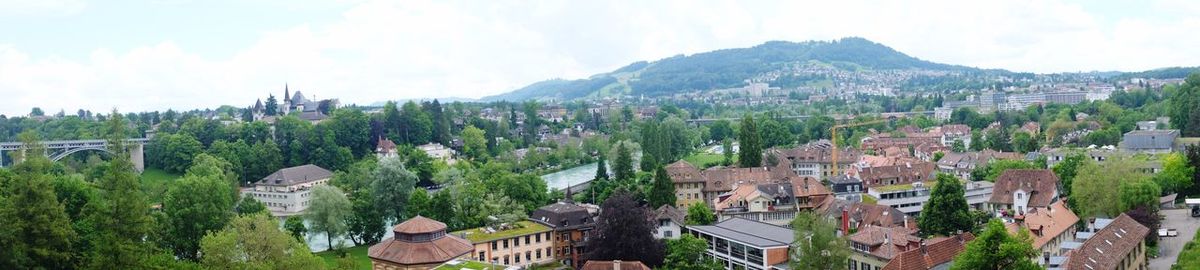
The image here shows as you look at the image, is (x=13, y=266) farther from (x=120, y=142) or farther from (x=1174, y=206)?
(x=1174, y=206)

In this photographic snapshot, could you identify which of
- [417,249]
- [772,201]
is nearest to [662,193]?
[772,201]

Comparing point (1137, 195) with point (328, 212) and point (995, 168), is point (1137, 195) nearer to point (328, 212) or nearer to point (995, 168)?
point (995, 168)

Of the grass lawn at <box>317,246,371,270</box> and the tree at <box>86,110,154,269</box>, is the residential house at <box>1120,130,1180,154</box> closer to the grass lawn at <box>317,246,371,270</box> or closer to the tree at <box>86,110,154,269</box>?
the grass lawn at <box>317,246,371,270</box>

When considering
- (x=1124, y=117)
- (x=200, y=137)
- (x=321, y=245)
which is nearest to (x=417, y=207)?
(x=321, y=245)

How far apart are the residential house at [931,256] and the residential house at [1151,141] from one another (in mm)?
35395

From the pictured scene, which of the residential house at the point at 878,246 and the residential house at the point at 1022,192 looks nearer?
the residential house at the point at 878,246

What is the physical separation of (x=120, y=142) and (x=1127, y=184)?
3280 centimetres

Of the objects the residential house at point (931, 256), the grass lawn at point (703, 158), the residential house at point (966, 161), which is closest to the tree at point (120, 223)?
the residential house at point (931, 256)

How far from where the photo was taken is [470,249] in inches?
1249

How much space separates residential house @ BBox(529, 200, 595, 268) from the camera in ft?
126

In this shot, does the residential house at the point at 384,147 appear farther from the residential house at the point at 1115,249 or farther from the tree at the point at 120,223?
the residential house at the point at 1115,249

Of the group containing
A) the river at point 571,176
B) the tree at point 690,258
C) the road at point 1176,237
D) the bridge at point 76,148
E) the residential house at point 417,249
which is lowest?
the river at point 571,176

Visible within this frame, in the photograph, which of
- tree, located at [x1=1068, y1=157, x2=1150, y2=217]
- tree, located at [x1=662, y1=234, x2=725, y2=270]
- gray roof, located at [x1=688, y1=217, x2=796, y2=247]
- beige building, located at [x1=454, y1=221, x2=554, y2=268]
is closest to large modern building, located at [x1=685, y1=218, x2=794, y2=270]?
gray roof, located at [x1=688, y1=217, x2=796, y2=247]

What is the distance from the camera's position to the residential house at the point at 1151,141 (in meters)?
58.6
